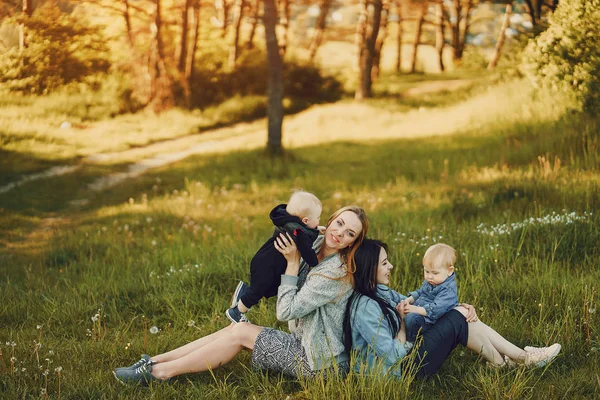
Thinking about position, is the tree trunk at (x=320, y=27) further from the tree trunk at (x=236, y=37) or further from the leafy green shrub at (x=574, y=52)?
the leafy green shrub at (x=574, y=52)

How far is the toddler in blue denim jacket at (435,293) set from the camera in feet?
14.9

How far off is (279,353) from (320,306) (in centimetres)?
49

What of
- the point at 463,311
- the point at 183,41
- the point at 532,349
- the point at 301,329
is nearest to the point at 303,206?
the point at 301,329

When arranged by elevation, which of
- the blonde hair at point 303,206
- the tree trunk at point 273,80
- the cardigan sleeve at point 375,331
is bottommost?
the cardigan sleeve at point 375,331

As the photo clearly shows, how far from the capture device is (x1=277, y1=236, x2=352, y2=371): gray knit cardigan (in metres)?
4.20

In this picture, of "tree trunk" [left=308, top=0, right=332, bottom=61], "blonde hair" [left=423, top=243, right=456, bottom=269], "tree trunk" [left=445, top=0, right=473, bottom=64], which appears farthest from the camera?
"tree trunk" [left=445, top=0, right=473, bottom=64]

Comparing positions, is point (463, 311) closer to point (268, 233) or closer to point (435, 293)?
point (435, 293)

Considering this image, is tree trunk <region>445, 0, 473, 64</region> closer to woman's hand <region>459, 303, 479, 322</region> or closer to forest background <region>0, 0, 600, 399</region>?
forest background <region>0, 0, 600, 399</region>

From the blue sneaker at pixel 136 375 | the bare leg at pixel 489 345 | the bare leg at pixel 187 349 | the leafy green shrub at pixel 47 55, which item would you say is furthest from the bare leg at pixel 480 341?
the leafy green shrub at pixel 47 55

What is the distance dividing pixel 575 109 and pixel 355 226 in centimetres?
827

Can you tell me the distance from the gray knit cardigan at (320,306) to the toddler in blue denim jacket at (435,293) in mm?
525

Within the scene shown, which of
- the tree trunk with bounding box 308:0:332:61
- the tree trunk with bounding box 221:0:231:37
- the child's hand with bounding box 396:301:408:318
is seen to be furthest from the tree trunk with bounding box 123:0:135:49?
the tree trunk with bounding box 308:0:332:61

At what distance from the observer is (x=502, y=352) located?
4668 mm

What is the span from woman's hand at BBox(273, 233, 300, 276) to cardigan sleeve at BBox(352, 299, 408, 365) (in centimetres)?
49
